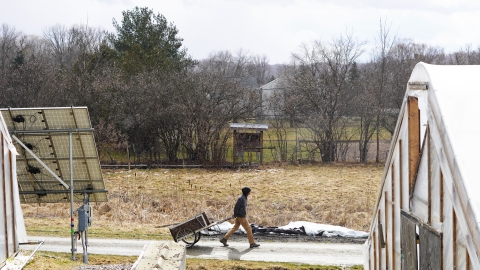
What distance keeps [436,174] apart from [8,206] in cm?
925

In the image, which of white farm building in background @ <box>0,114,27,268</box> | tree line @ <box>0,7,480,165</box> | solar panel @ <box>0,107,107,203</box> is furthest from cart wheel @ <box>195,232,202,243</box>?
tree line @ <box>0,7,480,165</box>

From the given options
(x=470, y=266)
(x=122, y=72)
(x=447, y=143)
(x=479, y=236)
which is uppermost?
(x=122, y=72)

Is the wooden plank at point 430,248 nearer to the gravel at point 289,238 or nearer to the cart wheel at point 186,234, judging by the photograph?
the cart wheel at point 186,234

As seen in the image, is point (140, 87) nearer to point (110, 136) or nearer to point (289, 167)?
point (110, 136)

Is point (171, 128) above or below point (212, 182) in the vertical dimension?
above

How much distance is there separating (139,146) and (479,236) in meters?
34.0

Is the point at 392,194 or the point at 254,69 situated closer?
the point at 392,194

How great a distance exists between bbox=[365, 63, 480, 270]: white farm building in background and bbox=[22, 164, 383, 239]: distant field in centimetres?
1074

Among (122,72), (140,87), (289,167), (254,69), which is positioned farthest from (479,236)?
(254,69)

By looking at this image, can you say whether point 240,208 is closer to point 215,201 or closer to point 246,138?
point 215,201

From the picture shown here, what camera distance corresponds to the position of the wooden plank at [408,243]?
6.44 metres

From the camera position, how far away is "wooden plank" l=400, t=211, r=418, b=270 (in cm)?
644

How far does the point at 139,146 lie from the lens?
123ft

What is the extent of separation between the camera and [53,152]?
1447 cm
